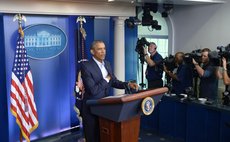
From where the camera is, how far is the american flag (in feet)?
13.1

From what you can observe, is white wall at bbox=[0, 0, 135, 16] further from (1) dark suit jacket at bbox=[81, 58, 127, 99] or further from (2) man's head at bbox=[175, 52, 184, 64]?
(1) dark suit jacket at bbox=[81, 58, 127, 99]

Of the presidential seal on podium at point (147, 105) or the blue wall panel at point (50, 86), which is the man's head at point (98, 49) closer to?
the presidential seal on podium at point (147, 105)

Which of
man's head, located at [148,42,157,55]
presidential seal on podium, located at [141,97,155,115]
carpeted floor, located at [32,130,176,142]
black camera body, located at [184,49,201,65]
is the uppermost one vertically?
man's head, located at [148,42,157,55]

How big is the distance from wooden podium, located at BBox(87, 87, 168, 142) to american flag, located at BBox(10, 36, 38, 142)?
1728mm

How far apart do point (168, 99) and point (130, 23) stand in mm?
1783

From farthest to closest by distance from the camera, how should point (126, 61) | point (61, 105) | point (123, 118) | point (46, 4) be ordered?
point (126, 61)
point (61, 105)
point (46, 4)
point (123, 118)

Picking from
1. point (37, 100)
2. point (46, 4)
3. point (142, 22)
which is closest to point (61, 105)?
point (37, 100)

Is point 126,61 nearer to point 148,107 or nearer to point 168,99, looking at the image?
point 168,99

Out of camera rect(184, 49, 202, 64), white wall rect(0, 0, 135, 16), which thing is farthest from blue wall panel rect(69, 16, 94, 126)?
camera rect(184, 49, 202, 64)

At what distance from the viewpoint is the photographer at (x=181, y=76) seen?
4.66 m

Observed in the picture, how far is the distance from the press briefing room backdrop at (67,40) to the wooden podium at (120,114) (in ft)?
7.00

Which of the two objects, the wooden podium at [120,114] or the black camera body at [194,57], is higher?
the black camera body at [194,57]

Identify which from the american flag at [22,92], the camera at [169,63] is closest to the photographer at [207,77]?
the camera at [169,63]

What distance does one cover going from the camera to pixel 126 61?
6.07 meters
